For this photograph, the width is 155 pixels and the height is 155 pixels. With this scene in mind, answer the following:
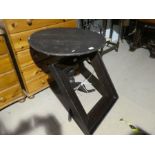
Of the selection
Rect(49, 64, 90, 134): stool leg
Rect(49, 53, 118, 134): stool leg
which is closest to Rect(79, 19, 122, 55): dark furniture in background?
Rect(49, 53, 118, 134): stool leg

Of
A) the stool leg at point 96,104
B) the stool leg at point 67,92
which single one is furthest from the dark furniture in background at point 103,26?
the stool leg at point 67,92

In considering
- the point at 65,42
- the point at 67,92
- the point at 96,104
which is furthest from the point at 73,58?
the point at 96,104

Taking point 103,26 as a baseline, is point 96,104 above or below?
below

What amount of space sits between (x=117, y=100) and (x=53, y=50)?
956 millimetres

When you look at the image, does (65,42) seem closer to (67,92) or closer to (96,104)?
(67,92)

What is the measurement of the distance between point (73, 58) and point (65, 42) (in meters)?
0.18

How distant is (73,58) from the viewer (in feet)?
4.52

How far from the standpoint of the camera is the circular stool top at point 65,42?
111cm

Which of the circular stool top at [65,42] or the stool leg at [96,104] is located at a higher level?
the circular stool top at [65,42]

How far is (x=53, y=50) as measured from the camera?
1.13m

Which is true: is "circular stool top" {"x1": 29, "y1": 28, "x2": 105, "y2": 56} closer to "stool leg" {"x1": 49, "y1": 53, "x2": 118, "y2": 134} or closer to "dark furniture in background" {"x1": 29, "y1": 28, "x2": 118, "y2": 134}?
"dark furniture in background" {"x1": 29, "y1": 28, "x2": 118, "y2": 134}

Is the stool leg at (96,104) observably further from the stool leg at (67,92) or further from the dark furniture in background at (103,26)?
the dark furniture in background at (103,26)
